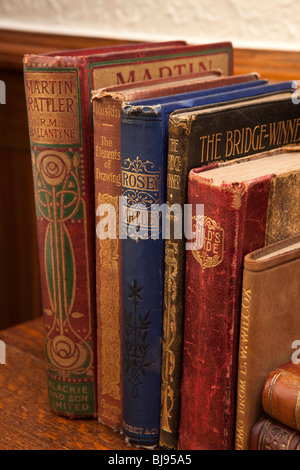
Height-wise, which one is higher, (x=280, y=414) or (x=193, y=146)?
(x=193, y=146)

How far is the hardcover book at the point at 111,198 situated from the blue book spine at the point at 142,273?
2cm

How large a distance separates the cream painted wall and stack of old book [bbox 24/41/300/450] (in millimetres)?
327

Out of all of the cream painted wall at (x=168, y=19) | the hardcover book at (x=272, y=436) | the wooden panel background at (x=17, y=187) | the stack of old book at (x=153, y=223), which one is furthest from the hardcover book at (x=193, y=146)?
the wooden panel background at (x=17, y=187)

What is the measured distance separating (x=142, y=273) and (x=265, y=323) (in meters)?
0.15

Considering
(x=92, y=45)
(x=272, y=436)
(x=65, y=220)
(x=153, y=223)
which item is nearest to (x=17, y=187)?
(x=92, y=45)

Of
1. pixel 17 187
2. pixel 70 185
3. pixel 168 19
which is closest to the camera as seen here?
pixel 70 185

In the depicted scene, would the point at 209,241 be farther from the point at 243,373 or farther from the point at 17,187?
the point at 17,187

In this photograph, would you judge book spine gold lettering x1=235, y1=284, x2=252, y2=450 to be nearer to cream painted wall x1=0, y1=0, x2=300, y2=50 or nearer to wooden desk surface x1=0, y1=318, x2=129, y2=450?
wooden desk surface x1=0, y1=318, x2=129, y2=450

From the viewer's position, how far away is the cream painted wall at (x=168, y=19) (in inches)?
42.5

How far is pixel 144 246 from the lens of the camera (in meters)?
0.68

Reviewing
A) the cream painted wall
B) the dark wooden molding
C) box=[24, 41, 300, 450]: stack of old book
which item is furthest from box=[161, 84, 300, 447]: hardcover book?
the cream painted wall

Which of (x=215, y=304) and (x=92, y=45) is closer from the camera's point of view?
(x=215, y=304)

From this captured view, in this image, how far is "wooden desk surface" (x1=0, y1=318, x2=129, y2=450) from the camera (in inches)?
29.9

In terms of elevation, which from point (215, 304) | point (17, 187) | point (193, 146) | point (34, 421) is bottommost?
point (34, 421)
